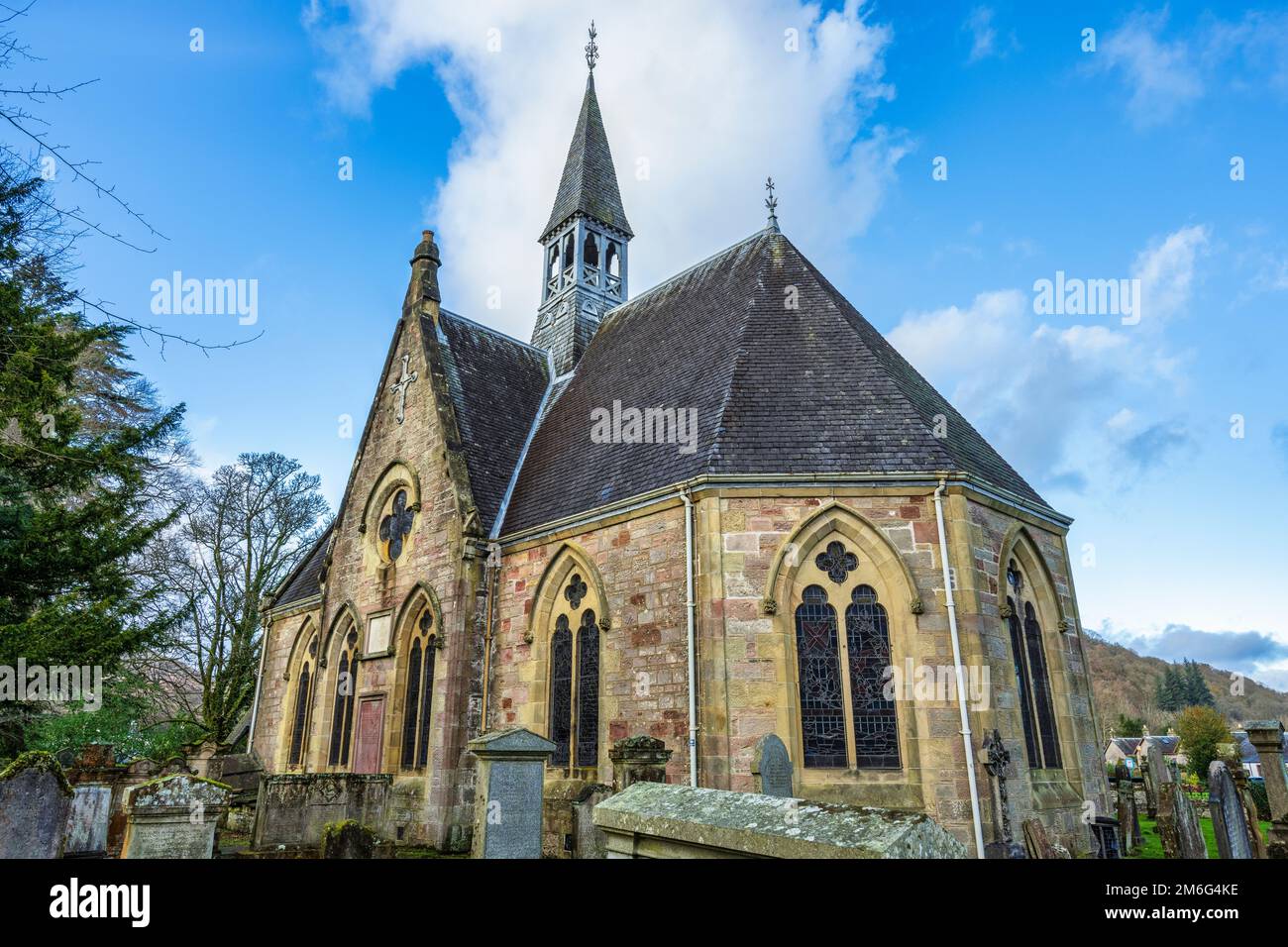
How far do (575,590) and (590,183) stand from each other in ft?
53.0

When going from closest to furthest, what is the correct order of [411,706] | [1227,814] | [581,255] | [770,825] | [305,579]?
[770,825], [1227,814], [411,706], [305,579], [581,255]

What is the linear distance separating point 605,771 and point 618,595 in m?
2.81

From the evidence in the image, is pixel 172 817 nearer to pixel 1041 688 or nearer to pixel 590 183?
pixel 1041 688

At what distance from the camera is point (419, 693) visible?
50.2 ft

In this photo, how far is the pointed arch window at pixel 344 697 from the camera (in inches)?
676

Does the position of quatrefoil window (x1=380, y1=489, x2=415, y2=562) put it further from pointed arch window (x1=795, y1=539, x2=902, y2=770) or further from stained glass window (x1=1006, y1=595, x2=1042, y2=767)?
stained glass window (x1=1006, y1=595, x2=1042, y2=767)

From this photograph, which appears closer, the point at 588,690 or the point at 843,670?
the point at 843,670

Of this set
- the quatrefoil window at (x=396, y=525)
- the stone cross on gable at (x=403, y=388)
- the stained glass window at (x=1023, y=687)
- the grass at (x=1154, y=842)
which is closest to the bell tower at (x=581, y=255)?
the stone cross on gable at (x=403, y=388)

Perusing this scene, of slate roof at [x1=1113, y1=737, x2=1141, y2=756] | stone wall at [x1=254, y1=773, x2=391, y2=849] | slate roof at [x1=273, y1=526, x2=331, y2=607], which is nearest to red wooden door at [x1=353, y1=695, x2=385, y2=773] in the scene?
stone wall at [x1=254, y1=773, x2=391, y2=849]

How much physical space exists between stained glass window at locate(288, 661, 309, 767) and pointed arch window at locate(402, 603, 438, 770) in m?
5.08

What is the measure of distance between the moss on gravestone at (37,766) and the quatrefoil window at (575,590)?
7465mm

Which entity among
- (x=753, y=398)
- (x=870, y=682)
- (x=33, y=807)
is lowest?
(x=33, y=807)

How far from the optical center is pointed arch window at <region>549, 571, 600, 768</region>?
13.0m

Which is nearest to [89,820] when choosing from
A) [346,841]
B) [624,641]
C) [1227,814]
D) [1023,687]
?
[346,841]
